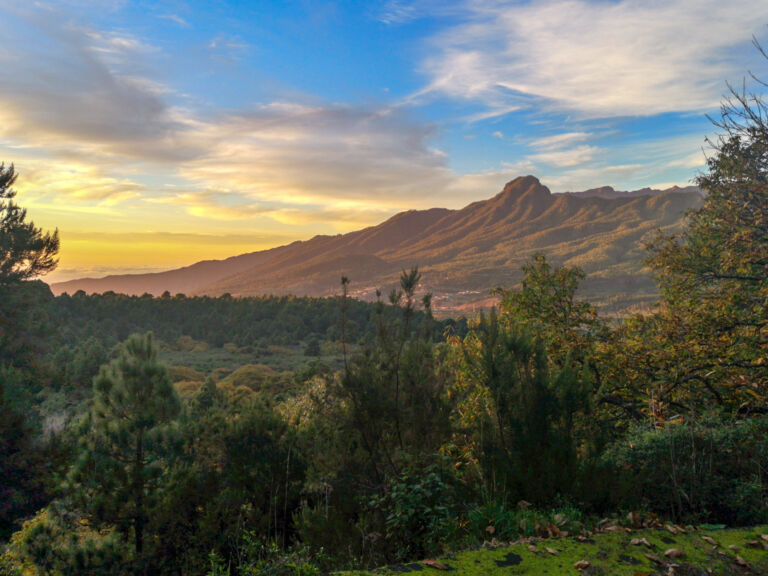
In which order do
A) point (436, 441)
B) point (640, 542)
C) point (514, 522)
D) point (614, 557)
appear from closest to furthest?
point (614, 557) → point (640, 542) → point (514, 522) → point (436, 441)

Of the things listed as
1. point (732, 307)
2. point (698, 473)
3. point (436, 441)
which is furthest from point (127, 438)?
point (732, 307)

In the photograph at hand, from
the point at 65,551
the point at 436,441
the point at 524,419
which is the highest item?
the point at 524,419

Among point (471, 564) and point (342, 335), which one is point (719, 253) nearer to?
point (342, 335)

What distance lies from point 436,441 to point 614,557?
304cm

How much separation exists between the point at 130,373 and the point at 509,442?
7.35 meters

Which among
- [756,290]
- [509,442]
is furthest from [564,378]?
[756,290]

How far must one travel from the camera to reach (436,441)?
20.3ft

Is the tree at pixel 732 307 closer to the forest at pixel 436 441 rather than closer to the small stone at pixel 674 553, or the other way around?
the forest at pixel 436 441

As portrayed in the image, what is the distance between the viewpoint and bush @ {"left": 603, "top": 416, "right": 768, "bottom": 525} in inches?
207

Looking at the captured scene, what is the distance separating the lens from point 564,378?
5895 mm

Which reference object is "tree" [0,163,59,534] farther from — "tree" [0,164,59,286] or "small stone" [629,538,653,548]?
"small stone" [629,538,653,548]

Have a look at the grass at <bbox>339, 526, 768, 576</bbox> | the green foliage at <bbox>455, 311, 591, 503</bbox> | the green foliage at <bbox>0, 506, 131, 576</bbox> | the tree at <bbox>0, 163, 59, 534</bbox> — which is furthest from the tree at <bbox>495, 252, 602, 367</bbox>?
the tree at <bbox>0, 163, 59, 534</bbox>

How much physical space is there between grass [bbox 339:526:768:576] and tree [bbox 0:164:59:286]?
115 ft

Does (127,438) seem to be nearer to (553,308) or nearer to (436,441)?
(436,441)
